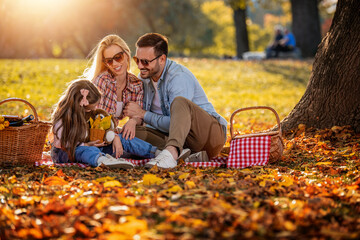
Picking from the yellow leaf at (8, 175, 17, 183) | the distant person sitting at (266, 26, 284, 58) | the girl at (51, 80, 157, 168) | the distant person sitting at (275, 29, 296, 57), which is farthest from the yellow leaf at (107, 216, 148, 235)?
the distant person sitting at (266, 26, 284, 58)

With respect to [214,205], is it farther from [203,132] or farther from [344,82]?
[344,82]

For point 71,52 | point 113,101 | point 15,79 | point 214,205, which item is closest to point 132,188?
point 214,205

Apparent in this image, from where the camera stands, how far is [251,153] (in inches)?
182

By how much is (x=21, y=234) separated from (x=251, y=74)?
13.2 meters

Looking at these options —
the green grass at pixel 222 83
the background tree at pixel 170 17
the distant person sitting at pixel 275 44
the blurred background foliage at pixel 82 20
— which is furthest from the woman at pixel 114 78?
the background tree at pixel 170 17

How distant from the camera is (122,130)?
500cm

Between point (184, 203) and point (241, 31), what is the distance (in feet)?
63.5

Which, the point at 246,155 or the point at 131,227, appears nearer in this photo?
the point at 131,227

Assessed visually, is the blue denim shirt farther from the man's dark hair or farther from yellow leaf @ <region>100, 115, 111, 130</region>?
yellow leaf @ <region>100, 115, 111, 130</region>

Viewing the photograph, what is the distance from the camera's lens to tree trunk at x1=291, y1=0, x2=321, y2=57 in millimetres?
17688

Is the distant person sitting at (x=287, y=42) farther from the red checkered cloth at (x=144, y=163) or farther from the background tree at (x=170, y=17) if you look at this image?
the red checkered cloth at (x=144, y=163)

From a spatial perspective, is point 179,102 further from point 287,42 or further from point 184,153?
point 287,42

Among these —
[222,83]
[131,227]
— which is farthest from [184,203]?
[222,83]

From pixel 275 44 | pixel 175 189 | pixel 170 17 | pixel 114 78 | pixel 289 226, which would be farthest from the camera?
pixel 170 17
